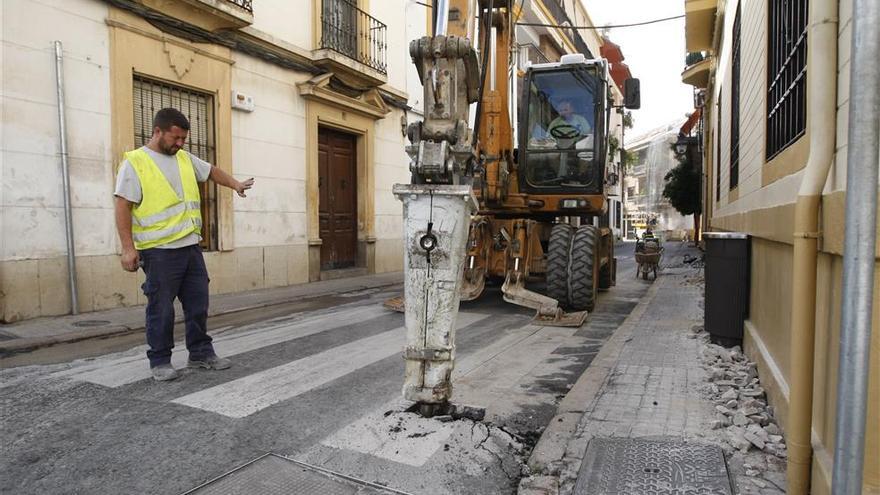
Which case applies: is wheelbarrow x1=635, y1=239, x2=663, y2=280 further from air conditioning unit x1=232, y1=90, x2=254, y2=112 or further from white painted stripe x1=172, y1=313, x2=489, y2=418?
air conditioning unit x1=232, y1=90, x2=254, y2=112

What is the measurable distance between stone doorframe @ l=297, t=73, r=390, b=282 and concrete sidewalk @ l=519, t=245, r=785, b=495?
22.9 feet

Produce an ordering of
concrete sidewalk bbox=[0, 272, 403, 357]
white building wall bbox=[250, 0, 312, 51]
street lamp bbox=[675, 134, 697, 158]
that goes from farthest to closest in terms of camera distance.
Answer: street lamp bbox=[675, 134, 697, 158] → white building wall bbox=[250, 0, 312, 51] → concrete sidewalk bbox=[0, 272, 403, 357]

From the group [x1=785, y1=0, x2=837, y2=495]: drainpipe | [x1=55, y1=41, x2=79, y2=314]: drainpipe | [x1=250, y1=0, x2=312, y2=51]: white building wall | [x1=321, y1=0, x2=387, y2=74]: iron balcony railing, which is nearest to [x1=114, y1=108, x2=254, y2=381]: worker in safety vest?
[x1=55, y1=41, x2=79, y2=314]: drainpipe

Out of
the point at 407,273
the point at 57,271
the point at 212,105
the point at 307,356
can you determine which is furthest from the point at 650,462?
the point at 212,105

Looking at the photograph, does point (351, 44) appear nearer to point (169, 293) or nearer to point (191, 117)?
point (191, 117)

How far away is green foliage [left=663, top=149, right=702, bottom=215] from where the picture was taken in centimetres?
2266

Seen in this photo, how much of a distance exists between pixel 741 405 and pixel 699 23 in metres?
10.7

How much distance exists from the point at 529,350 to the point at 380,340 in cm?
142

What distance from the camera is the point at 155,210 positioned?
3869 millimetres

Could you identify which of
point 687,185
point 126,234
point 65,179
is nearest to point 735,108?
point 126,234

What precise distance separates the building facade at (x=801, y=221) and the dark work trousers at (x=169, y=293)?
370cm

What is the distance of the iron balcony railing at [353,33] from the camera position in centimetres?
1116

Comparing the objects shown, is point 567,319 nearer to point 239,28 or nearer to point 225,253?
point 225,253

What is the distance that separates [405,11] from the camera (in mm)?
13406
